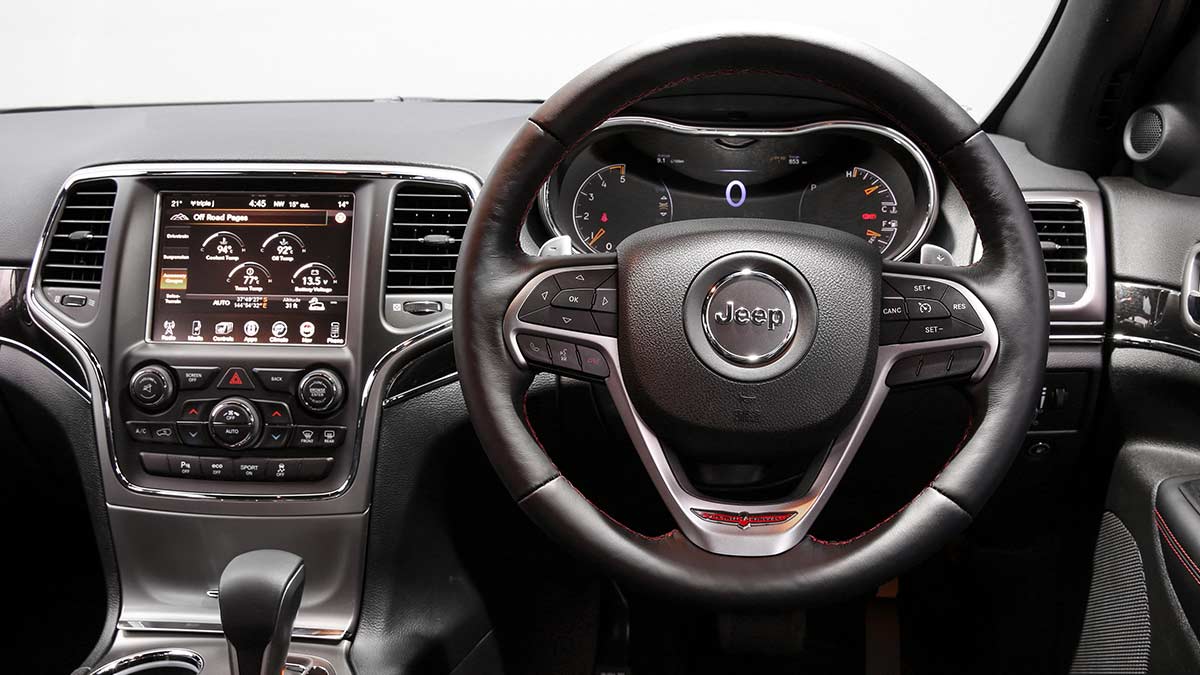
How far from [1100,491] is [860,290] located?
0.81 meters

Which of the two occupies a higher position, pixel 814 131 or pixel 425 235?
pixel 814 131

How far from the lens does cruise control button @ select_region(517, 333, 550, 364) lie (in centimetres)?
104

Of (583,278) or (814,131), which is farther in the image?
(814,131)

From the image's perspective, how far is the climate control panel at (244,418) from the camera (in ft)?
4.42

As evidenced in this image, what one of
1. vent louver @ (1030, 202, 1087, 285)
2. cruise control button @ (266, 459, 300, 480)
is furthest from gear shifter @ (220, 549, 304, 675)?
vent louver @ (1030, 202, 1087, 285)

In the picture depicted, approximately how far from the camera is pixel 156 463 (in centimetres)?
139

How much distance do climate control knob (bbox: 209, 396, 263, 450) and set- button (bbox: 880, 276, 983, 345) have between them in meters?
0.85

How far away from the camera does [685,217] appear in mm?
1449

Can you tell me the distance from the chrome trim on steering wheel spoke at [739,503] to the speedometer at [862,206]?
38 cm

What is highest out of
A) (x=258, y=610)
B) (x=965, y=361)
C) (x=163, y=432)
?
(x=965, y=361)

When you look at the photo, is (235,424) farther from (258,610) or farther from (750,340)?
(750,340)

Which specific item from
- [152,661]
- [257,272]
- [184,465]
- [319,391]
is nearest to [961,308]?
[319,391]

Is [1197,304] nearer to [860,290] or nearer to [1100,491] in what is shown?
[1100,491]

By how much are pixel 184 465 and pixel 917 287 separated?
101 cm
